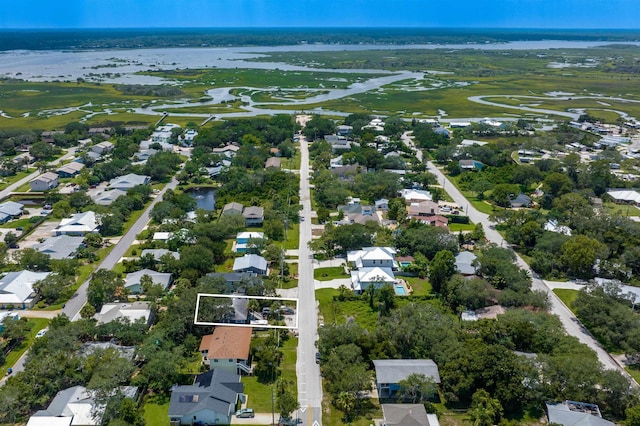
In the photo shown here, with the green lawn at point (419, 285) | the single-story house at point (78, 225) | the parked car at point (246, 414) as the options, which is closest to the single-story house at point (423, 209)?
the green lawn at point (419, 285)

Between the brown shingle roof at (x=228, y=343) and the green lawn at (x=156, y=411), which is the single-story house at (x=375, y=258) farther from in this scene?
the green lawn at (x=156, y=411)

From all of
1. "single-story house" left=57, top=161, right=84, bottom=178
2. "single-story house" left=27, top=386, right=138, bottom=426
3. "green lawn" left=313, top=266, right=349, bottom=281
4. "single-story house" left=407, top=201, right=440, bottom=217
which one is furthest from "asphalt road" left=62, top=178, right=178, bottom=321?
"single-story house" left=407, top=201, right=440, bottom=217

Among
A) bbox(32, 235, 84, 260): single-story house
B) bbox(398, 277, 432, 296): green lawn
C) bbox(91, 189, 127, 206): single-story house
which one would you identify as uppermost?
bbox(91, 189, 127, 206): single-story house

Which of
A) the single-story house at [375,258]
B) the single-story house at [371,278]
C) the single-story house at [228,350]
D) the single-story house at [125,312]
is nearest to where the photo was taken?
the single-story house at [228,350]

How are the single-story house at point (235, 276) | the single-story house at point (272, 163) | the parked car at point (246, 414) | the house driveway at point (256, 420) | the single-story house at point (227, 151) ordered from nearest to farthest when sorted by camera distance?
the house driveway at point (256, 420)
the parked car at point (246, 414)
the single-story house at point (235, 276)
the single-story house at point (272, 163)
the single-story house at point (227, 151)

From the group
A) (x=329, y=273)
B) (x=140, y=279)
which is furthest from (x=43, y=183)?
(x=329, y=273)

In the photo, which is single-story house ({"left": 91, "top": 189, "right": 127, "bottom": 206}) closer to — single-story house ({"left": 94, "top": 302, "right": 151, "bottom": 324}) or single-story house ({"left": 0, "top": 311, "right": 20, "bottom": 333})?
single-story house ({"left": 0, "top": 311, "right": 20, "bottom": 333})

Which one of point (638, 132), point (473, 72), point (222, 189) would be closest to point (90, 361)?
point (222, 189)
